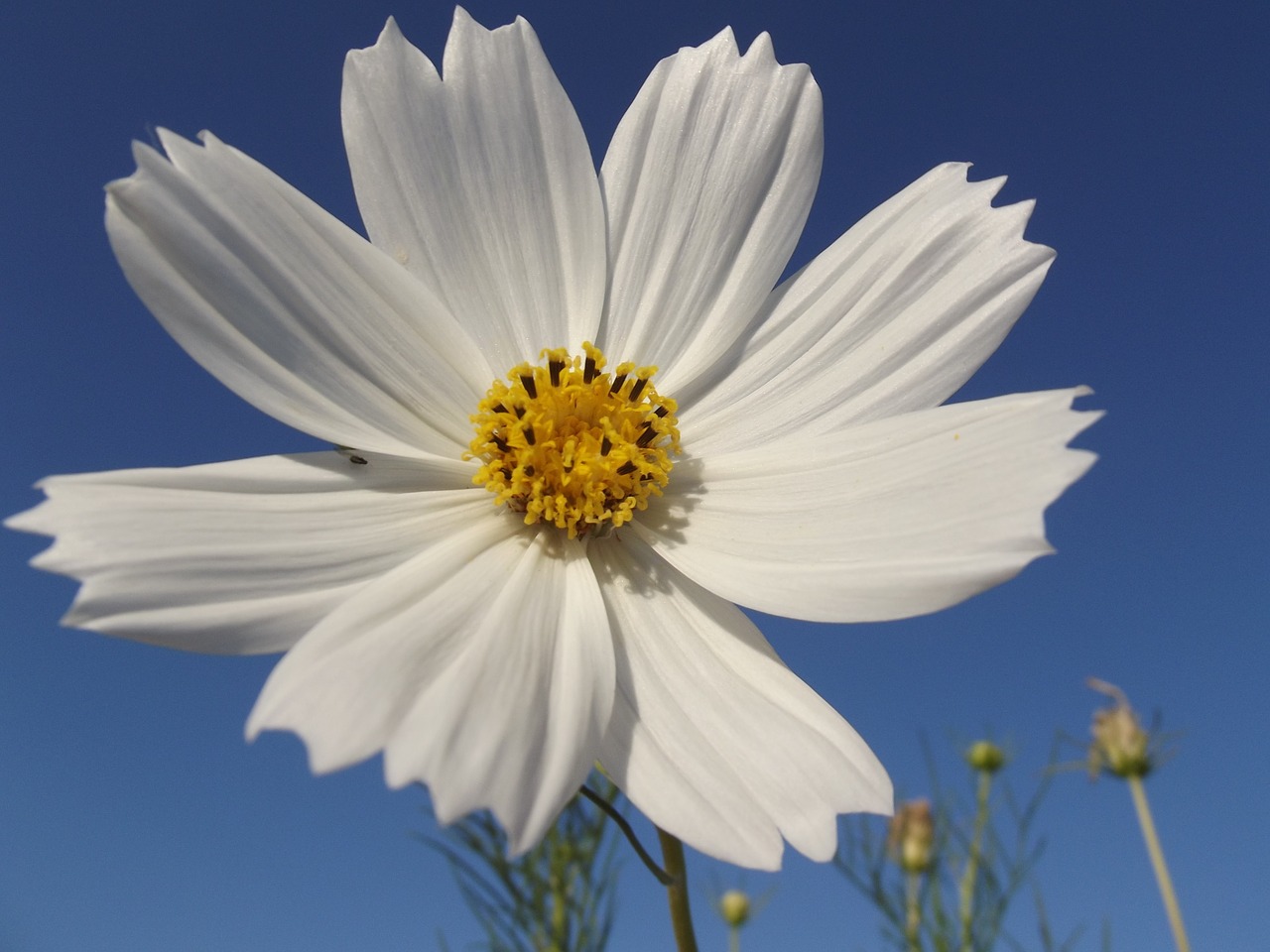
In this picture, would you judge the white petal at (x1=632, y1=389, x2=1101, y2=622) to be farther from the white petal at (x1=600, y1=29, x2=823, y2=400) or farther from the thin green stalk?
the thin green stalk

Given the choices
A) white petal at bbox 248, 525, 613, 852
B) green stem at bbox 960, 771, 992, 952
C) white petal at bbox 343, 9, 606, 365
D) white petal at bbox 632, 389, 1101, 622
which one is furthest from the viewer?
green stem at bbox 960, 771, 992, 952

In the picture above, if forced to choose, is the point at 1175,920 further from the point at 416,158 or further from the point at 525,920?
the point at 416,158

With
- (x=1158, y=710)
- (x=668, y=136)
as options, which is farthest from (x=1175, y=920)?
(x=668, y=136)

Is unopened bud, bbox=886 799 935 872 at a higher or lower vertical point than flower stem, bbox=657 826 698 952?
higher

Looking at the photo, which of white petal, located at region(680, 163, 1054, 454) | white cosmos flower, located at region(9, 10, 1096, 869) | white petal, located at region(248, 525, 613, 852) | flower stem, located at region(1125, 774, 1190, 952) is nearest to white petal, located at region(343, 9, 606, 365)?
white cosmos flower, located at region(9, 10, 1096, 869)

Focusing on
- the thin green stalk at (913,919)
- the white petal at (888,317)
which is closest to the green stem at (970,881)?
the thin green stalk at (913,919)

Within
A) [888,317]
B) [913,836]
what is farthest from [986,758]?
[888,317]
